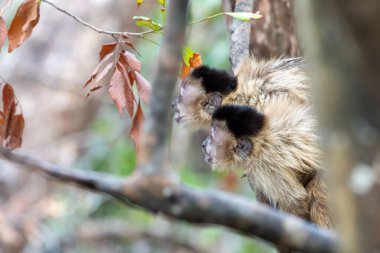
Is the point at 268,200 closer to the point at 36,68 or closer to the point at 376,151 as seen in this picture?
the point at 376,151

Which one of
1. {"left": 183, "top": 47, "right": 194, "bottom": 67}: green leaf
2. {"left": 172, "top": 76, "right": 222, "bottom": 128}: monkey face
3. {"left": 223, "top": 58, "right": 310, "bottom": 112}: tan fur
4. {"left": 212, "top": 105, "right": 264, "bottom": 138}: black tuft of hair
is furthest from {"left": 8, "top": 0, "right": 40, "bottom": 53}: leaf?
{"left": 223, "top": 58, "right": 310, "bottom": 112}: tan fur

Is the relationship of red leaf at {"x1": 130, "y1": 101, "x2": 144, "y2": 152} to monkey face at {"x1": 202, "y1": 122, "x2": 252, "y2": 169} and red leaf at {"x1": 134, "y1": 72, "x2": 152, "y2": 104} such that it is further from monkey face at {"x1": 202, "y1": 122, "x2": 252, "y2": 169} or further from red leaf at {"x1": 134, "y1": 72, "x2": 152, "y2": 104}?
monkey face at {"x1": 202, "y1": 122, "x2": 252, "y2": 169}

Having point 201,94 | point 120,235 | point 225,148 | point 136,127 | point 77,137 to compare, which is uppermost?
point 201,94

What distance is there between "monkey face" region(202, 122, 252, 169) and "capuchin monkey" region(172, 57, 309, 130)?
0.27 meters

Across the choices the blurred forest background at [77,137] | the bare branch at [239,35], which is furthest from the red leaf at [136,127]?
the blurred forest background at [77,137]

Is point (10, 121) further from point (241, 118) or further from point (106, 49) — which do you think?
point (241, 118)

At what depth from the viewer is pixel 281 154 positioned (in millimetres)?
3174

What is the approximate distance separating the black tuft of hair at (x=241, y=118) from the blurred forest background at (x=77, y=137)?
10.8ft

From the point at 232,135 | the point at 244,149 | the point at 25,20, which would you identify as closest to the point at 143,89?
the point at 25,20

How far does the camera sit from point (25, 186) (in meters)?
6.67

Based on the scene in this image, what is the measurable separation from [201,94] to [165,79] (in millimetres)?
→ 2104

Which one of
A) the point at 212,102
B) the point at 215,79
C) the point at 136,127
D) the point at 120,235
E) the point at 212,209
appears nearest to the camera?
the point at 212,209

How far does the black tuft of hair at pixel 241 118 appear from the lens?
2936 mm

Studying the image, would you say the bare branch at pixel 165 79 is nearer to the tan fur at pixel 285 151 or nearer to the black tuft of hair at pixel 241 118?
the black tuft of hair at pixel 241 118
